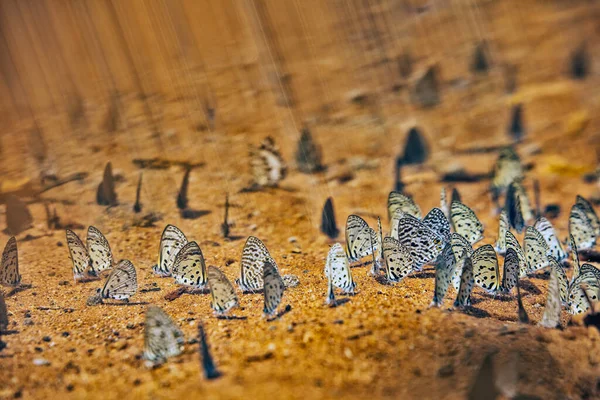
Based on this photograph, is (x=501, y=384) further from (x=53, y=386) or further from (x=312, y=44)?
(x=312, y=44)

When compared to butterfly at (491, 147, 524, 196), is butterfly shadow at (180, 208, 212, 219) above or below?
above

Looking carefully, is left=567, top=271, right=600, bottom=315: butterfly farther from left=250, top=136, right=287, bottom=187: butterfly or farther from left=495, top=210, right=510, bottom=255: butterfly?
left=250, top=136, right=287, bottom=187: butterfly

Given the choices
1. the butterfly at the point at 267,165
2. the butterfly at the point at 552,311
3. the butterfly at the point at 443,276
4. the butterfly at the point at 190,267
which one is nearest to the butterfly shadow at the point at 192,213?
the butterfly at the point at 267,165

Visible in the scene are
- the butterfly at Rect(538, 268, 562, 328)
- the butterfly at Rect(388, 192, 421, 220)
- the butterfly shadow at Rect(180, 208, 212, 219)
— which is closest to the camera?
the butterfly at Rect(538, 268, 562, 328)

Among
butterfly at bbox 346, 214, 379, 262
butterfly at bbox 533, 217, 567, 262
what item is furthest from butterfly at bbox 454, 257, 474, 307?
butterfly at bbox 533, 217, 567, 262

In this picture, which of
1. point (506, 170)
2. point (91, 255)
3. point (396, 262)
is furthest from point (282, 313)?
point (506, 170)

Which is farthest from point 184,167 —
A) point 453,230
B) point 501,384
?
point 501,384

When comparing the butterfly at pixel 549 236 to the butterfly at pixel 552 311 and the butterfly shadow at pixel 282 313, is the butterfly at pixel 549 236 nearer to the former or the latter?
the butterfly at pixel 552 311

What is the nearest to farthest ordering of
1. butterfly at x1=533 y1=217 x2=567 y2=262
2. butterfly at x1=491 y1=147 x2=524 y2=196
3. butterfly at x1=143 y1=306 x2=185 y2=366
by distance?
butterfly at x1=143 y1=306 x2=185 y2=366 < butterfly at x1=533 y1=217 x2=567 y2=262 < butterfly at x1=491 y1=147 x2=524 y2=196
